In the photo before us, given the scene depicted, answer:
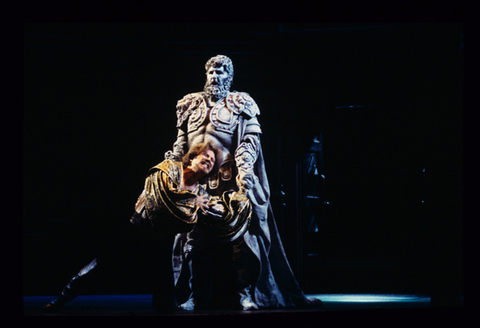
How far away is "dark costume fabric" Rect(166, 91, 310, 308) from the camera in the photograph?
14.7ft

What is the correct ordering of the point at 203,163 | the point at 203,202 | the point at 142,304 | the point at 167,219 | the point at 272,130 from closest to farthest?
the point at 167,219
the point at 203,202
the point at 203,163
the point at 142,304
the point at 272,130

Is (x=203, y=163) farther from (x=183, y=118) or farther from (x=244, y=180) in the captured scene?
(x=183, y=118)

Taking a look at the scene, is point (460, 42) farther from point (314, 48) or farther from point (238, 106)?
point (238, 106)

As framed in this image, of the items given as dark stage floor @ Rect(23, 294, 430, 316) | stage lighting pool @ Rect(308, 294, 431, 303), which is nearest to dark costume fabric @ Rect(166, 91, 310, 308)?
dark stage floor @ Rect(23, 294, 430, 316)

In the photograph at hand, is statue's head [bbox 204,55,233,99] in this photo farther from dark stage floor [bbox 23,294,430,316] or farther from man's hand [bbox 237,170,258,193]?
dark stage floor [bbox 23,294,430,316]

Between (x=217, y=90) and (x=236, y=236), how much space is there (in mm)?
1192

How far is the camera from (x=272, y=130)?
5.43 meters

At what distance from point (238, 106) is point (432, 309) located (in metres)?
2.18

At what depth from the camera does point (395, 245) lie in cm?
544

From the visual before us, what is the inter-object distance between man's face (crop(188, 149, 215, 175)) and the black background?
986 mm

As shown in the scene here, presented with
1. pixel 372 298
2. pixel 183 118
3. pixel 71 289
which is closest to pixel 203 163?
pixel 183 118

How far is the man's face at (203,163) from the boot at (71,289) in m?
1.03

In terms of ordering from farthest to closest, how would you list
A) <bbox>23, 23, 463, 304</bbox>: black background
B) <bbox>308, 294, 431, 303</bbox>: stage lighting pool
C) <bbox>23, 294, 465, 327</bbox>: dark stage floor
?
<bbox>23, 23, 463, 304</bbox>: black background, <bbox>308, 294, 431, 303</bbox>: stage lighting pool, <bbox>23, 294, 465, 327</bbox>: dark stage floor

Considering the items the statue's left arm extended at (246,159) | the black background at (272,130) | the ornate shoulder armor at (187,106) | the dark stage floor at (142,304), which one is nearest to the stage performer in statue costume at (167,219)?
the statue's left arm extended at (246,159)
